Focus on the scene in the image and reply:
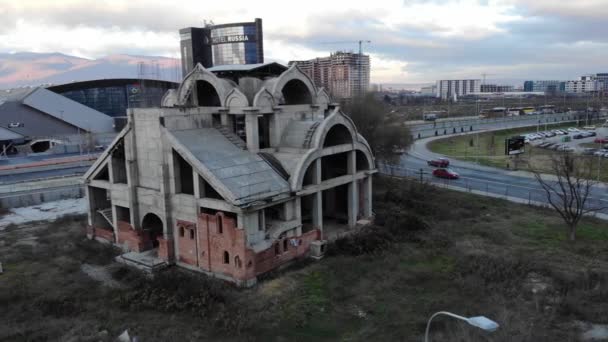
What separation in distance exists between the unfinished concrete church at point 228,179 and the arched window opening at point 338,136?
0.08 meters

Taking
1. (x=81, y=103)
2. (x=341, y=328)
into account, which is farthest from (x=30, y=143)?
(x=341, y=328)

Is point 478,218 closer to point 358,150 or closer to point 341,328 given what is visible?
point 358,150

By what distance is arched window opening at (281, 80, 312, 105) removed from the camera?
38.5 meters

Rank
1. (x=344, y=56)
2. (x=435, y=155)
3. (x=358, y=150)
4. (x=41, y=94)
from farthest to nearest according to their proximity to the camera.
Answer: (x=344, y=56)
(x=41, y=94)
(x=435, y=155)
(x=358, y=150)

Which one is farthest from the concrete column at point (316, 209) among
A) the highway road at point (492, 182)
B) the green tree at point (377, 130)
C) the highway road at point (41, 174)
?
the highway road at point (41, 174)

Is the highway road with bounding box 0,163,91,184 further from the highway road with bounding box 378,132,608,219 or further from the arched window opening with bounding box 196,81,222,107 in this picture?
→ the highway road with bounding box 378,132,608,219

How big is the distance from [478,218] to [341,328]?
71.5ft

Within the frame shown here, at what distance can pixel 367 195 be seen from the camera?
37781 millimetres

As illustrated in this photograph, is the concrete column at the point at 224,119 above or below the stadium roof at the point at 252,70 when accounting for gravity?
below

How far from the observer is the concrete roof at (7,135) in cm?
8956

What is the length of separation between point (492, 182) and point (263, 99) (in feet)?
112

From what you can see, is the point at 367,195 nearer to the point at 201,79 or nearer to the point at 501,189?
the point at 201,79

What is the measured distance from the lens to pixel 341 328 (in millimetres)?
21391

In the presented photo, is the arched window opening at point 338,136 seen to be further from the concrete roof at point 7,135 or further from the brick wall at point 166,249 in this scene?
the concrete roof at point 7,135
